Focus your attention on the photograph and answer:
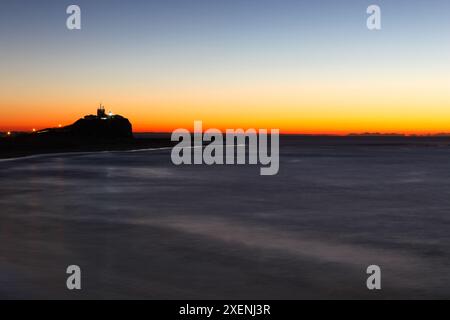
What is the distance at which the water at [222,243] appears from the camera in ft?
30.5

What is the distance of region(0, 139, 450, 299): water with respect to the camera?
9297mm

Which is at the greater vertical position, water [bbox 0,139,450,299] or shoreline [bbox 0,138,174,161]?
shoreline [bbox 0,138,174,161]

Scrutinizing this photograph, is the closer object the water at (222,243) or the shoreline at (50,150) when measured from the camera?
the water at (222,243)

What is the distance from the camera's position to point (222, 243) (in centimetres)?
1351

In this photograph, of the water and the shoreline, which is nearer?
the water

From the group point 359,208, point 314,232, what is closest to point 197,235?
point 314,232

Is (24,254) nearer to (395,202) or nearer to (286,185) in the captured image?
(395,202)

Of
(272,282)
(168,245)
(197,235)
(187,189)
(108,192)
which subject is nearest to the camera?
(272,282)

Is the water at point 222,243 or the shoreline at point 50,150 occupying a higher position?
the shoreline at point 50,150

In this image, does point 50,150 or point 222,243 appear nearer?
point 222,243

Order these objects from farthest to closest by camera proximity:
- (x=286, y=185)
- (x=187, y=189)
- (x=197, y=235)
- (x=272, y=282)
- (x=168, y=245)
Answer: (x=286, y=185), (x=187, y=189), (x=197, y=235), (x=168, y=245), (x=272, y=282)

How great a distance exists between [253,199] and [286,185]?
7699 millimetres

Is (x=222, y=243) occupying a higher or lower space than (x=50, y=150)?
lower
